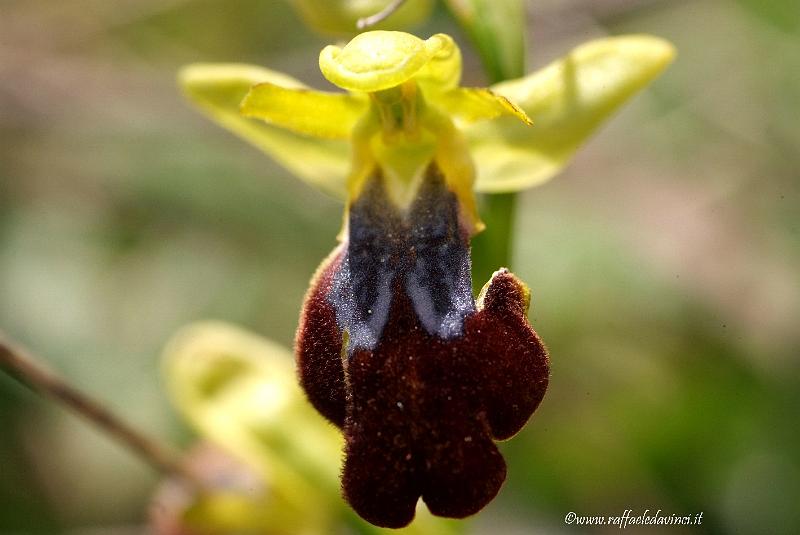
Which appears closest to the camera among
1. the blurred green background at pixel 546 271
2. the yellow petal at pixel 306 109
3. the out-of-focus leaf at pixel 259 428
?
the yellow petal at pixel 306 109

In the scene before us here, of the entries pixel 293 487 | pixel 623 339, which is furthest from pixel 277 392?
pixel 623 339

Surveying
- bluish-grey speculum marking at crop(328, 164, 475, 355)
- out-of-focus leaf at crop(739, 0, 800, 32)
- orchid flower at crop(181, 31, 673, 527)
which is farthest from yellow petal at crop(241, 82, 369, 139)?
out-of-focus leaf at crop(739, 0, 800, 32)

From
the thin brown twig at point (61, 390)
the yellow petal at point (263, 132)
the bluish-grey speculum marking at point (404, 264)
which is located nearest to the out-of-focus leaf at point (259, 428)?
the thin brown twig at point (61, 390)

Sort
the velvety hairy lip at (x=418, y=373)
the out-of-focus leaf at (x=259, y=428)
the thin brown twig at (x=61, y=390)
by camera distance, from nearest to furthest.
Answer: the velvety hairy lip at (x=418, y=373) < the thin brown twig at (x=61, y=390) < the out-of-focus leaf at (x=259, y=428)

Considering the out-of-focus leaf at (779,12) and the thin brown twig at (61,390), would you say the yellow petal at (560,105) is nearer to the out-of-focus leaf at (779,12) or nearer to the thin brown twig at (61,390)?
the thin brown twig at (61,390)

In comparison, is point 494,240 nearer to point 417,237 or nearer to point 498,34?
point 417,237

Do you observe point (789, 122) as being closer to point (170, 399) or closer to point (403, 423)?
point (170, 399)

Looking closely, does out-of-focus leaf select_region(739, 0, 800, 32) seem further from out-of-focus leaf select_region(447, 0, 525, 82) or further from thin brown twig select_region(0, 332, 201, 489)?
thin brown twig select_region(0, 332, 201, 489)
